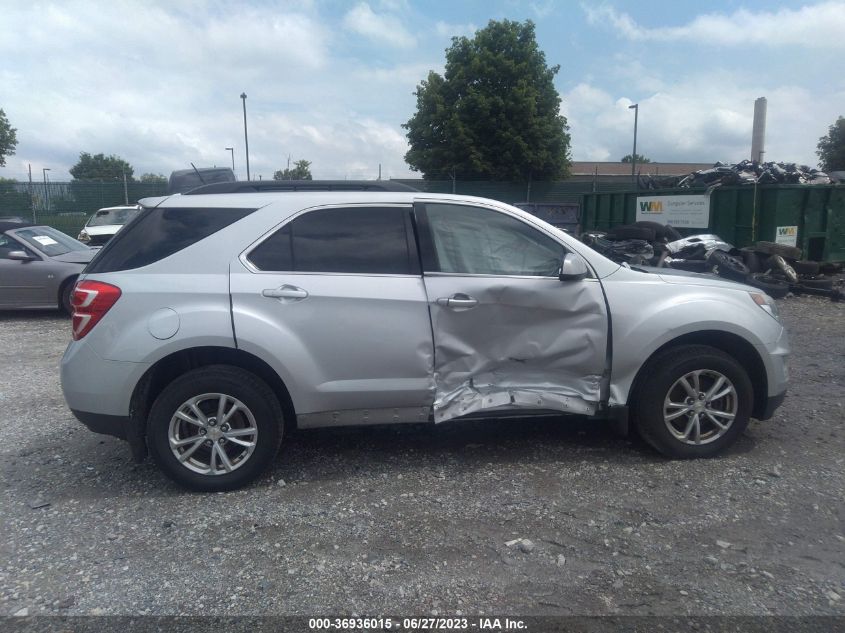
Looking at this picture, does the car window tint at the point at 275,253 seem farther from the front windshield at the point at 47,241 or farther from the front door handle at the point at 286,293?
the front windshield at the point at 47,241

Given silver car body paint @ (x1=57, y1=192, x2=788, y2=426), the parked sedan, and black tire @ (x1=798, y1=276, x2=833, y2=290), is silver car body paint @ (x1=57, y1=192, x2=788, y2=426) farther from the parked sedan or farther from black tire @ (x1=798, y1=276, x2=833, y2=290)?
black tire @ (x1=798, y1=276, x2=833, y2=290)

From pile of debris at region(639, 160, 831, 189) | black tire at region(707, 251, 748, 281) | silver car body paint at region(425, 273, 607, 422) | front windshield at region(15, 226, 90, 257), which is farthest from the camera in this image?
pile of debris at region(639, 160, 831, 189)

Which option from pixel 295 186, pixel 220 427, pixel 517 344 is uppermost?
pixel 295 186

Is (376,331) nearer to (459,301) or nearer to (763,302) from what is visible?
(459,301)

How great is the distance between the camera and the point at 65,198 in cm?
2512

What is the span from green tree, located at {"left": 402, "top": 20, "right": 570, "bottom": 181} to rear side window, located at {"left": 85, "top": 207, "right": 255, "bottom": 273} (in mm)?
28290

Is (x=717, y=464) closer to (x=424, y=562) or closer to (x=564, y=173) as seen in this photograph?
(x=424, y=562)

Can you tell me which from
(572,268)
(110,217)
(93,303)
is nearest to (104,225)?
(110,217)

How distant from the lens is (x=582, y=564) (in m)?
3.45

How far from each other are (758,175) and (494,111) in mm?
20142

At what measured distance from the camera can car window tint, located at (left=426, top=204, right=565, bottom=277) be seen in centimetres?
449

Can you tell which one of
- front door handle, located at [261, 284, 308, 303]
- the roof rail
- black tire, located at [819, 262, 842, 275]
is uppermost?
the roof rail

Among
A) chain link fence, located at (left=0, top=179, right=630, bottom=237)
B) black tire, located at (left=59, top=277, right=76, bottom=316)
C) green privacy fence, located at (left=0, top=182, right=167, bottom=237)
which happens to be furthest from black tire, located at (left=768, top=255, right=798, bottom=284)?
green privacy fence, located at (left=0, top=182, right=167, bottom=237)

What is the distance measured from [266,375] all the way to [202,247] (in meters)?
0.87
